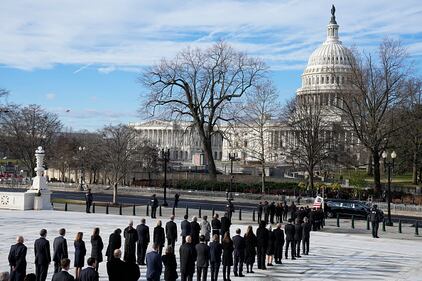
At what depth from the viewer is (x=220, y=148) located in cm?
18612

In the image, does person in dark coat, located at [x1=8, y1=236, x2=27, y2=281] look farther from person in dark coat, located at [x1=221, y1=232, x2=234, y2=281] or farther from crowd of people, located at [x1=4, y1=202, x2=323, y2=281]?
person in dark coat, located at [x1=221, y1=232, x2=234, y2=281]

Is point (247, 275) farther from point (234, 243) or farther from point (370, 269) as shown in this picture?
point (370, 269)

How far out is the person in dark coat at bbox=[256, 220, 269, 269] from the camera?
20.6 m

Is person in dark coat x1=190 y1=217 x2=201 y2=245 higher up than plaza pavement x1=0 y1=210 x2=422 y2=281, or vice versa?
person in dark coat x1=190 y1=217 x2=201 y2=245

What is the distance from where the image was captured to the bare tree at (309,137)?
65.0 metres

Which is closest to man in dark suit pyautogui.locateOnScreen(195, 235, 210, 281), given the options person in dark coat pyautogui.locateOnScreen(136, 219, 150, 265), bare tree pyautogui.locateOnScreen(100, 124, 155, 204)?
person in dark coat pyautogui.locateOnScreen(136, 219, 150, 265)

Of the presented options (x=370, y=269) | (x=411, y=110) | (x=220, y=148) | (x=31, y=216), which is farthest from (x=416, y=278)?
(x=220, y=148)

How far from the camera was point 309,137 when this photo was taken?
65.7m

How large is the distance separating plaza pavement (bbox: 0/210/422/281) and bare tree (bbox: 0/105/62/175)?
159 feet

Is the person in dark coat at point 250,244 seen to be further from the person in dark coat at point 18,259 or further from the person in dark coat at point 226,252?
the person in dark coat at point 18,259

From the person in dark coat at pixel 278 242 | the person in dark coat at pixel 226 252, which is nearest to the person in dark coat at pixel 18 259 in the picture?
the person in dark coat at pixel 226 252

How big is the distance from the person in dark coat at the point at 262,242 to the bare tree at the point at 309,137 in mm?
41830

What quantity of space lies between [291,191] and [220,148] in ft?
398

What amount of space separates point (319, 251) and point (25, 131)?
235 feet
